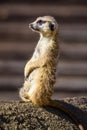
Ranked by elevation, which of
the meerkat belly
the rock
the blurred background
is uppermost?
the meerkat belly

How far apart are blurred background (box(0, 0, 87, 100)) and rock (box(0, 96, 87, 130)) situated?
4380 mm

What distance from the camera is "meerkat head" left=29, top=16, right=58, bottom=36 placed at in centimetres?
562

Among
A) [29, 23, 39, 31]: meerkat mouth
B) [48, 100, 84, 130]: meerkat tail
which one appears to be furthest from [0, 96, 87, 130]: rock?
[29, 23, 39, 31]: meerkat mouth

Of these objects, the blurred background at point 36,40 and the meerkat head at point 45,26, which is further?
the blurred background at point 36,40

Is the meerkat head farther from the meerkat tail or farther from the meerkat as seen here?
the meerkat tail

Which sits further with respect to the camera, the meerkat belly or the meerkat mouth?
the meerkat mouth

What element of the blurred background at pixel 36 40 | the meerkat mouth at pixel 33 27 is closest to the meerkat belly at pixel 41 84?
the meerkat mouth at pixel 33 27

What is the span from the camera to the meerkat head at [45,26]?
5621 millimetres

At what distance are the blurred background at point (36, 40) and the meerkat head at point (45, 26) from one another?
13.3 feet

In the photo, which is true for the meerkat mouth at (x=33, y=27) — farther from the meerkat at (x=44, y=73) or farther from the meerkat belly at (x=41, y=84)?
the meerkat belly at (x=41, y=84)

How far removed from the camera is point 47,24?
5.64 m

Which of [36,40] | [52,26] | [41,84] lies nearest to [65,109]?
[41,84]

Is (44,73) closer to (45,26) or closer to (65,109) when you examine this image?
(65,109)

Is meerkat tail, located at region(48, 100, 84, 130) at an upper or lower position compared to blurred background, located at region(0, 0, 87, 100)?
A: upper
